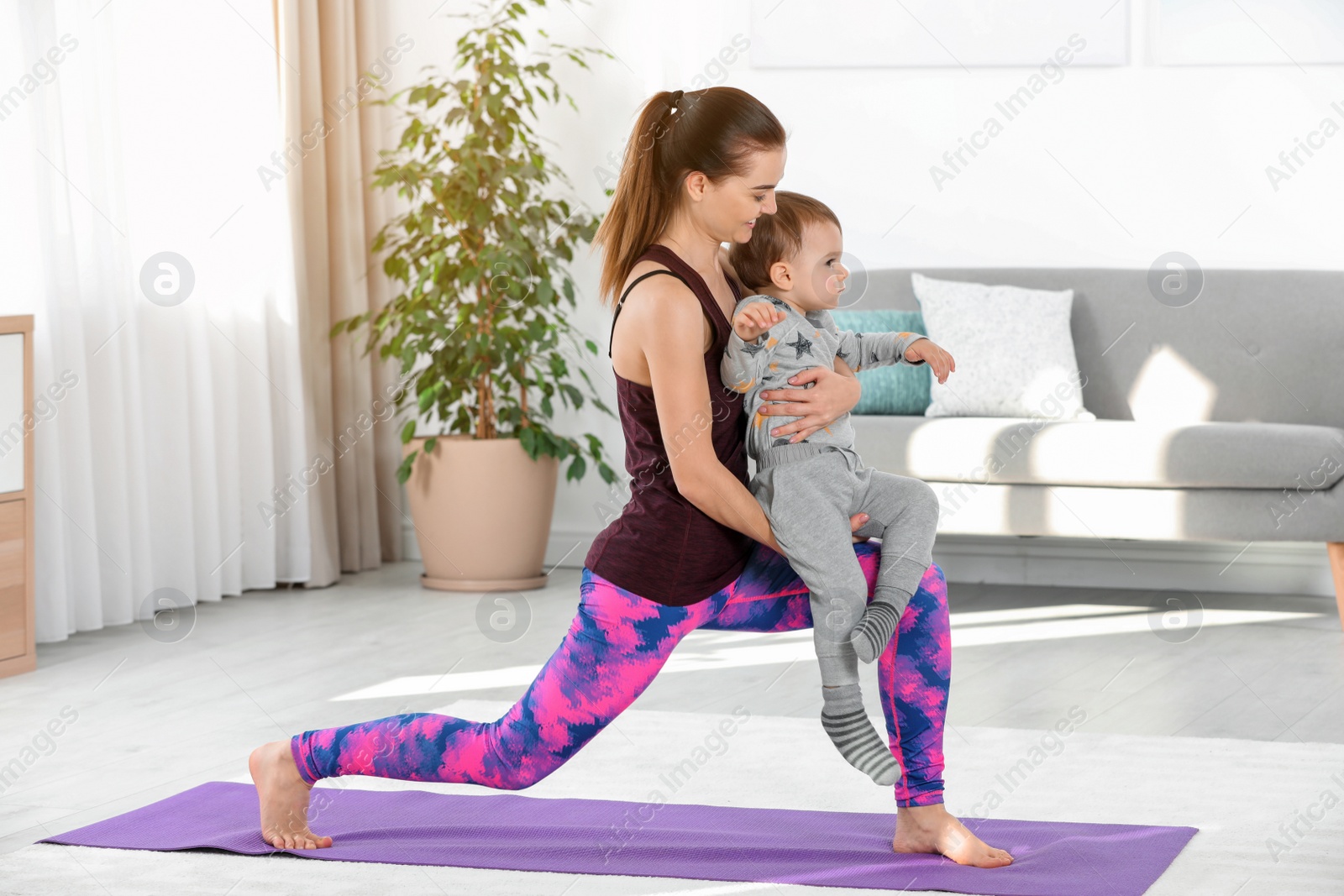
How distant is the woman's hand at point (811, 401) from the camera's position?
6.28 ft

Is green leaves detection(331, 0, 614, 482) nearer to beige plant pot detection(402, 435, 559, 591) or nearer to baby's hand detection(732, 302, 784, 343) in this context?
beige plant pot detection(402, 435, 559, 591)

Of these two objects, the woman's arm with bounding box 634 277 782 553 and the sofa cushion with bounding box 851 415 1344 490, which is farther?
the sofa cushion with bounding box 851 415 1344 490

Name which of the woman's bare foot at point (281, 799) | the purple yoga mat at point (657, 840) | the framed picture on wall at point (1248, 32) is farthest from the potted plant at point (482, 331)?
the woman's bare foot at point (281, 799)

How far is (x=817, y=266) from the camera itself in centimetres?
197

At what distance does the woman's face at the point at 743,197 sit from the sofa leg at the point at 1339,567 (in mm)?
2421

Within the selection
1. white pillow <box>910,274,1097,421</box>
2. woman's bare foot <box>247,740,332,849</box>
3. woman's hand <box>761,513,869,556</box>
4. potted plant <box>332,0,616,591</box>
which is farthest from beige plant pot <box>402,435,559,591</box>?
woman's hand <box>761,513,869,556</box>

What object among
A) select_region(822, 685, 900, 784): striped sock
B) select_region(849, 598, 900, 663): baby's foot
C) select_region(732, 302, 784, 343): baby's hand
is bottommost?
select_region(822, 685, 900, 784): striped sock

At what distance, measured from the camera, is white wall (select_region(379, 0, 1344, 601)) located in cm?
439

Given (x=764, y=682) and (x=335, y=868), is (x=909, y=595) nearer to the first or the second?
(x=335, y=868)

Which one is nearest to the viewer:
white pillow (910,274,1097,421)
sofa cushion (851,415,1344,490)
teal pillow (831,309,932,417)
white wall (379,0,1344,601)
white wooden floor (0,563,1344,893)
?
white wooden floor (0,563,1344,893)

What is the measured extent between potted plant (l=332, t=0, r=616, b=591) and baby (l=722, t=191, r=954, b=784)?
2.56m

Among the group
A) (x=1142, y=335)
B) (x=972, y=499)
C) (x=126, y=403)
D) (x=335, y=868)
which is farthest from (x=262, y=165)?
(x=335, y=868)

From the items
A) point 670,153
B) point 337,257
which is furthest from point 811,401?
point 337,257

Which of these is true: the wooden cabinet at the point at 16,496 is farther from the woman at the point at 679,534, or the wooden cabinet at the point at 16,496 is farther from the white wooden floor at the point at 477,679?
the woman at the point at 679,534
